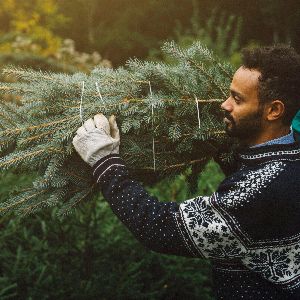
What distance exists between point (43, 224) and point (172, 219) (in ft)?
8.12

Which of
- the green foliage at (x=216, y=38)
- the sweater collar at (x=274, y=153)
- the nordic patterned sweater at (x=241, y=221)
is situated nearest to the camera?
the nordic patterned sweater at (x=241, y=221)

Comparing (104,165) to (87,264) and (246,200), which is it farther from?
(87,264)

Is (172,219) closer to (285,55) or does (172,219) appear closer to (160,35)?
(285,55)

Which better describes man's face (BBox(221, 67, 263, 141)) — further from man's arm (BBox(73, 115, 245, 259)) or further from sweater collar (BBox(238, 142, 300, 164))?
man's arm (BBox(73, 115, 245, 259))

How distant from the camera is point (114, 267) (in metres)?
3.78

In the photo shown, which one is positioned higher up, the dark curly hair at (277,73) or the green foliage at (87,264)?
the dark curly hair at (277,73)

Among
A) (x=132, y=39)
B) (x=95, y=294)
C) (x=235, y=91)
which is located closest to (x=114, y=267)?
(x=95, y=294)

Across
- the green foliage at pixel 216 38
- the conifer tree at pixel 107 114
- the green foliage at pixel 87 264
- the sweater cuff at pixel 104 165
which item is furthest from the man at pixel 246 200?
the green foliage at pixel 216 38

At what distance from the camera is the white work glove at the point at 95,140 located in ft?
5.81

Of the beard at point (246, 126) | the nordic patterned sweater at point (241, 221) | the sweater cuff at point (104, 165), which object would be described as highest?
the beard at point (246, 126)

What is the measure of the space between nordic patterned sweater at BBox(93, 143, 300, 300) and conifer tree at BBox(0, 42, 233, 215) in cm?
21

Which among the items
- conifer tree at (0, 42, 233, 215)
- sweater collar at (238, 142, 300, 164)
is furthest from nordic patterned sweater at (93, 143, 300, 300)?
conifer tree at (0, 42, 233, 215)

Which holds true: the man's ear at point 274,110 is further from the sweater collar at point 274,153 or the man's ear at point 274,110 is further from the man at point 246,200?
the sweater collar at point 274,153

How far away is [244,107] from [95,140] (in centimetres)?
65
